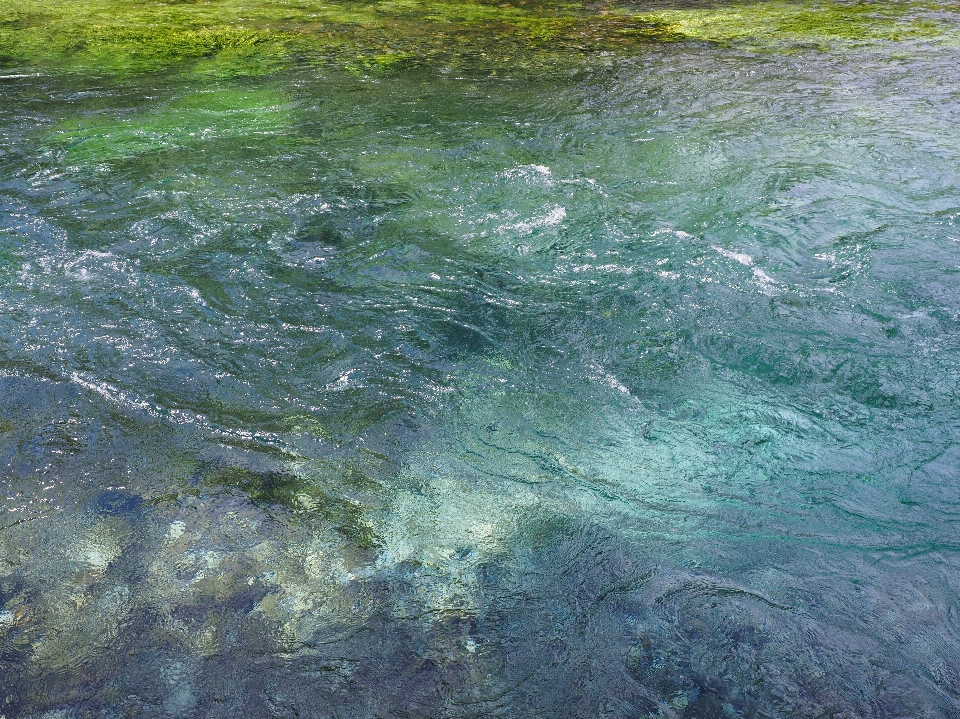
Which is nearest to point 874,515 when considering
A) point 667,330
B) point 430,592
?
point 667,330

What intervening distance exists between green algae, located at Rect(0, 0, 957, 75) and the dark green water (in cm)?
208

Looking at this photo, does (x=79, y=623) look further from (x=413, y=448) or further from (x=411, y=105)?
(x=411, y=105)

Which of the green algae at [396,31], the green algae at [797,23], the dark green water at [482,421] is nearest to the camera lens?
the dark green water at [482,421]

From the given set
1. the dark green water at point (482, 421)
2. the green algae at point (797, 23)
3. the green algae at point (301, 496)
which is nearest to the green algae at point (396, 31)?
the green algae at point (797, 23)

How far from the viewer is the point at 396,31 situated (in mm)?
8375

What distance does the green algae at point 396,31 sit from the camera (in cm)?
741

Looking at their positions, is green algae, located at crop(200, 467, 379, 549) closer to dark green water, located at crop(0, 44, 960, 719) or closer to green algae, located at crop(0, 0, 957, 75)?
dark green water, located at crop(0, 44, 960, 719)

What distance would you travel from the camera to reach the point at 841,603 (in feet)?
8.29

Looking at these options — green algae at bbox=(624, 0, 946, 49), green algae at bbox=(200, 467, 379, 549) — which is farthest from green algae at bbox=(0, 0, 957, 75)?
green algae at bbox=(200, 467, 379, 549)

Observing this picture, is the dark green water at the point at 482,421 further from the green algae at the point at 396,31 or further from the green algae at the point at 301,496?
the green algae at the point at 396,31

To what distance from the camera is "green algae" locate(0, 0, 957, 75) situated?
7.41 metres

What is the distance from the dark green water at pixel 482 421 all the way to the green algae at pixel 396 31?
2.08 metres

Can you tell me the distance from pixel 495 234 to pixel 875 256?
2.10m

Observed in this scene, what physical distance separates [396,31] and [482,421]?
649 centimetres
